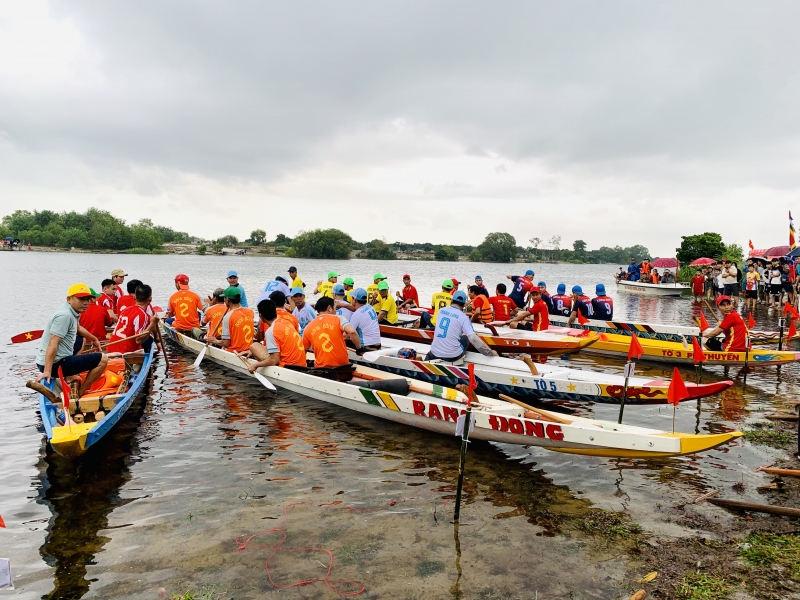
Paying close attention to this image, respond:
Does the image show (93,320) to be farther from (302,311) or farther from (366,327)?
(366,327)

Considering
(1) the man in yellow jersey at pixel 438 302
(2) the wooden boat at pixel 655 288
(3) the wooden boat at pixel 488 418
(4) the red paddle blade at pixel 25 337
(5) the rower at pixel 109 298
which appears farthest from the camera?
(2) the wooden boat at pixel 655 288

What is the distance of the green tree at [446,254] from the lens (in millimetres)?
129538

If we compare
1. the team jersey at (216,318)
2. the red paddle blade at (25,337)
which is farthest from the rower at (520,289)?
the red paddle blade at (25,337)

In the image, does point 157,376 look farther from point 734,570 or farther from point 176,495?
point 734,570

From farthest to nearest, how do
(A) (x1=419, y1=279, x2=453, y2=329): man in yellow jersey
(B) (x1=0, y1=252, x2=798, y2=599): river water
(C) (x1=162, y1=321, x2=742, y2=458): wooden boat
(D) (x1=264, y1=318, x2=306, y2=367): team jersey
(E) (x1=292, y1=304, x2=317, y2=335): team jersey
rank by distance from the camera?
1. (A) (x1=419, y1=279, x2=453, y2=329): man in yellow jersey
2. (E) (x1=292, y1=304, x2=317, y2=335): team jersey
3. (D) (x1=264, y1=318, x2=306, y2=367): team jersey
4. (C) (x1=162, y1=321, x2=742, y2=458): wooden boat
5. (B) (x1=0, y1=252, x2=798, y2=599): river water

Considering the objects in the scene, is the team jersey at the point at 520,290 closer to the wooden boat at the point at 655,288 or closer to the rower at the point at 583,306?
the rower at the point at 583,306

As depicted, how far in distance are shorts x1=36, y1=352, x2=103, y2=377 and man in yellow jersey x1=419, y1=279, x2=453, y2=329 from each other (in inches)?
290

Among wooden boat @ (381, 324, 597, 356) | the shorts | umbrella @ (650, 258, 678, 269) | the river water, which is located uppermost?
umbrella @ (650, 258, 678, 269)

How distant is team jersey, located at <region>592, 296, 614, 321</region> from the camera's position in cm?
1606

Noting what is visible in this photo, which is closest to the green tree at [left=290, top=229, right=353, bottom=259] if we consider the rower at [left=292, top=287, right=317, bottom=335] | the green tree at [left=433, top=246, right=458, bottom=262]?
the green tree at [left=433, top=246, right=458, bottom=262]

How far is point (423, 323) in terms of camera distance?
1619cm

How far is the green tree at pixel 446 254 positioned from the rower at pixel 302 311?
4613 inches

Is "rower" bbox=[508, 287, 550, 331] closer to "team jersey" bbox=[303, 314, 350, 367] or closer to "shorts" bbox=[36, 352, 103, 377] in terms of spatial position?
"team jersey" bbox=[303, 314, 350, 367]

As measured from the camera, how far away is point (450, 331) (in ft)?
32.4
